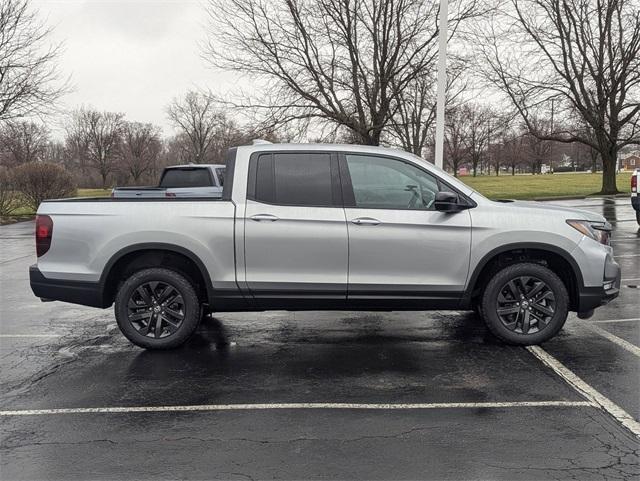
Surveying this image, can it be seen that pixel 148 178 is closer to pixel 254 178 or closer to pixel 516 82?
pixel 516 82

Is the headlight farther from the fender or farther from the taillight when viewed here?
the taillight

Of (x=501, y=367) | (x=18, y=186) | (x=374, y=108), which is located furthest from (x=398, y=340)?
(x=18, y=186)

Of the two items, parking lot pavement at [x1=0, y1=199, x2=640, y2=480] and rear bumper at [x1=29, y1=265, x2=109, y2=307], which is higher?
rear bumper at [x1=29, y1=265, x2=109, y2=307]

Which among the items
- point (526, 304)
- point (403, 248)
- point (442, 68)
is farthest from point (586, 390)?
point (442, 68)

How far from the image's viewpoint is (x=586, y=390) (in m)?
4.28

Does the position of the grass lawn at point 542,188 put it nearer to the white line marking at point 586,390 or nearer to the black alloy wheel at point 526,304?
the black alloy wheel at point 526,304

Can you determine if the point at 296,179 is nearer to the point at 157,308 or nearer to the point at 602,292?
the point at 157,308

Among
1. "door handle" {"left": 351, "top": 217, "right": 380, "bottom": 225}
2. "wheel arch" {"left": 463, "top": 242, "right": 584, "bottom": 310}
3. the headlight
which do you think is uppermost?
"door handle" {"left": 351, "top": 217, "right": 380, "bottom": 225}

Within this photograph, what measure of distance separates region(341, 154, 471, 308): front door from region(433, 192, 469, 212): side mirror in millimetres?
56

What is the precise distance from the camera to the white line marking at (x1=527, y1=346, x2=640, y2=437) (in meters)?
3.71

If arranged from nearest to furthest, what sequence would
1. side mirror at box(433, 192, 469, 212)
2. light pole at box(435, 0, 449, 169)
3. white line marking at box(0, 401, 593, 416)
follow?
white line marking at box(0, 401, 593, 416)
side mirror at box(433, 192, 469, 212)
light pole at box(435, 0, 449, 169)

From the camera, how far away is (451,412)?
3902 millimetres

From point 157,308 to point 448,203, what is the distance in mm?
2896

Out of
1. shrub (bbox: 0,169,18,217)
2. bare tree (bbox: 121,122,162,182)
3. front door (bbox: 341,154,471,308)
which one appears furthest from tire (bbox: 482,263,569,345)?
bare tree (bbox: 121,122,162,182)
